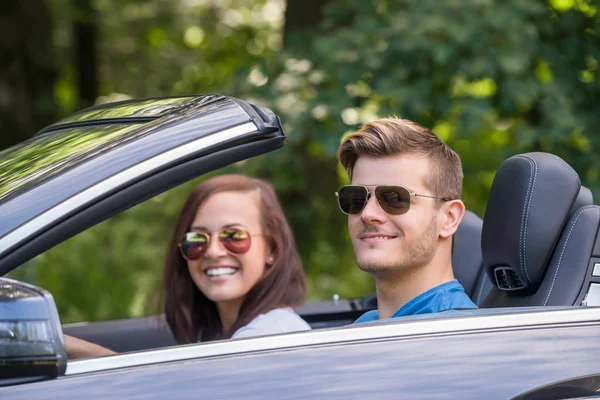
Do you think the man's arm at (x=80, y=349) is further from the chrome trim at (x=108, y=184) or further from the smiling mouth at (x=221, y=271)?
the chrome trim at (x=108, y=184)

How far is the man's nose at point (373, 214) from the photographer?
7.40 feet

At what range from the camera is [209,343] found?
5.71 feet

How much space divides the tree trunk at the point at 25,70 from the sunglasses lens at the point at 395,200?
6558mm

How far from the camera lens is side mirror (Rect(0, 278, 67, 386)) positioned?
1541mm

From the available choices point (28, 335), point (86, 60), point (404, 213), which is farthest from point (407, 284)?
point (86, 60)

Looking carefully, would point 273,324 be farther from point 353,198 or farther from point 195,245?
point 353,198

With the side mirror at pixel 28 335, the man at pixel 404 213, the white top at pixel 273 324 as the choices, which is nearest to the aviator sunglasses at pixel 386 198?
the man at pixel 404 213

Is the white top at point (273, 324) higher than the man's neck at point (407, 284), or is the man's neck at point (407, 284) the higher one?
the man's neck at point (407, 284)

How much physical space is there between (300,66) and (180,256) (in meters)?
2.89

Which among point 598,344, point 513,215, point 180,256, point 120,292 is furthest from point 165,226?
point 598,344

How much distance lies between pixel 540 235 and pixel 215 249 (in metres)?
1.01

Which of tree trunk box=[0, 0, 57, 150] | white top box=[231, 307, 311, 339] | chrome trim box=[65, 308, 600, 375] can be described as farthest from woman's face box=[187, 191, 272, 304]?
tree trunk box=[0, 0, 57, 150]

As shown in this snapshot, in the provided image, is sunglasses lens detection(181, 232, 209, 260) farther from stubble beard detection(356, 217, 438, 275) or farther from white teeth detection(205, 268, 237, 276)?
stubble beard detection(356, 217, 438, 275)

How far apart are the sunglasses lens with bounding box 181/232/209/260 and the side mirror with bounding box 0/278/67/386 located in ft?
3.80
